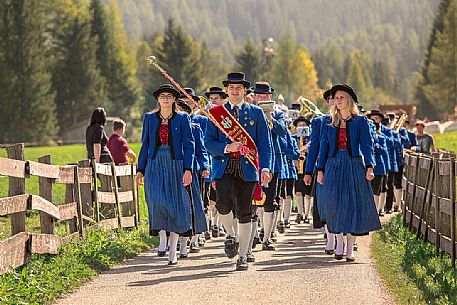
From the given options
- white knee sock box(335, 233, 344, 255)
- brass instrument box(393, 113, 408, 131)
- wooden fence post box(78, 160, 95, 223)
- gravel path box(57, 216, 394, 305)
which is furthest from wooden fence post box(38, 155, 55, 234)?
brass instrument box(393, 113, 408, 131)

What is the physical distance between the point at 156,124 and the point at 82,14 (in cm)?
7444

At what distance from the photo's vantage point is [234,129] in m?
11.5

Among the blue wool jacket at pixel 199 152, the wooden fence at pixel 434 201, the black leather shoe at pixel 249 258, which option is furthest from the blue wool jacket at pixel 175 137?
the wooden fence at pixel 434 201

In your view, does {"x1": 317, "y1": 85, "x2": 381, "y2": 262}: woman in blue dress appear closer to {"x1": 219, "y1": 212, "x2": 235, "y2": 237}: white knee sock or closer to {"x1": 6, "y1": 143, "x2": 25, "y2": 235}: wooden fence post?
{"x1": 219, "y1": 212, "x2": 235, "y2": 237}: white knee sock

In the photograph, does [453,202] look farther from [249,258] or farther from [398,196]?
[398,196]

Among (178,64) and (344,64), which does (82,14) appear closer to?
(178,64)

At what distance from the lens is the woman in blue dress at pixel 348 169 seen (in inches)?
486

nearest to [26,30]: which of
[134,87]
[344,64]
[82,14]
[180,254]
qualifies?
[82,14]

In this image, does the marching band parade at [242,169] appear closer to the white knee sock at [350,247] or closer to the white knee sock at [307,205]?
the white knee sock at [350,247]

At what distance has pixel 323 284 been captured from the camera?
998 centimetres

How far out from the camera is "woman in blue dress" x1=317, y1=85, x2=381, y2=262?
12.4 m

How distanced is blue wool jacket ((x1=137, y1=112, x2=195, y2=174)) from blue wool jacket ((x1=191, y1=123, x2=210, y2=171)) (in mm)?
1438

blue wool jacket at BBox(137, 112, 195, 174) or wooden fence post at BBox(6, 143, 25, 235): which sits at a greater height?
blue wool jacket at BBox(137, 112, 195, 174)

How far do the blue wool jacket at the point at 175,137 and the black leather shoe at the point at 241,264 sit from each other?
1329mm
